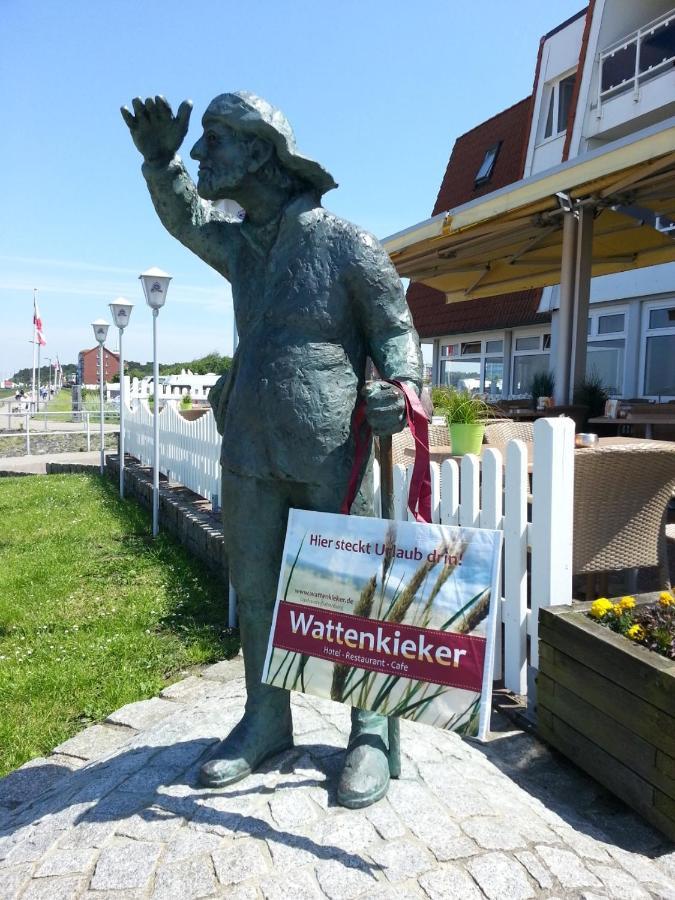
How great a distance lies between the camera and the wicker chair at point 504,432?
516cm

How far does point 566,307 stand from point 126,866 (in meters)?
6.59

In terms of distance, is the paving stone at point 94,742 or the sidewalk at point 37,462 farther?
the sidewalk at point 37,462

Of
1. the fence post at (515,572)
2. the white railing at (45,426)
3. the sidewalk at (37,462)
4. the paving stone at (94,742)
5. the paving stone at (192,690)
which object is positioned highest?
the fence post at (515,572)

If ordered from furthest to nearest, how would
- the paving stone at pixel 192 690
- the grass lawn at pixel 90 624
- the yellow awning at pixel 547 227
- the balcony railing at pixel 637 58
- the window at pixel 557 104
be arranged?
the window at pixel 557 104, the balcony railing at pixel 637 58, the yellow awning at pixel 547 227, the grass lawn at pixel 90 624, the paving stone at pixel 192 690

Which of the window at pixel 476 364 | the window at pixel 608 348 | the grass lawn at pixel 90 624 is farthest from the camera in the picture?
the window at pixel 476 364

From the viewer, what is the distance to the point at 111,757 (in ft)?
7.55

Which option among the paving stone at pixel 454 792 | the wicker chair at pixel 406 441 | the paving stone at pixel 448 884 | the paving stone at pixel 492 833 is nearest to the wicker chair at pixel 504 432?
the wicker chair at pixel 406 441

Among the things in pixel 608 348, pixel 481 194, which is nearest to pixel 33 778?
pixel 608 348

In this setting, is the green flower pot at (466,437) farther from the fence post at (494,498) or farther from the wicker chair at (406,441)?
the fence post at (494,498)

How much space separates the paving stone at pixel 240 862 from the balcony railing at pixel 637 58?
43.0 feet

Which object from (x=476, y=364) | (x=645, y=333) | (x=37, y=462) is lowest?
(x=37, y=462)

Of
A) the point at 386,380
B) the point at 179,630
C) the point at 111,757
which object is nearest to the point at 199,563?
the point at 179,630

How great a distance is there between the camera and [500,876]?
1577 mm

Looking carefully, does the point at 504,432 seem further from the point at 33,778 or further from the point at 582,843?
the point at 33,778
